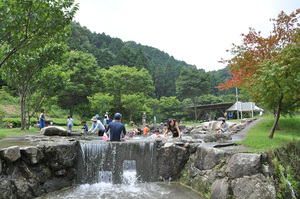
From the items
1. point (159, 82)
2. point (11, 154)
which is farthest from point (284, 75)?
point (159, 82)

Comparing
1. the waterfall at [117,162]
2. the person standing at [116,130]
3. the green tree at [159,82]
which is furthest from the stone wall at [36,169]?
the green tree at [159,82]

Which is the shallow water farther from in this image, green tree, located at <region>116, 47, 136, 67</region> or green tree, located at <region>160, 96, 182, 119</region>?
green tree, located at <region>116, 47, 136, 67</region>

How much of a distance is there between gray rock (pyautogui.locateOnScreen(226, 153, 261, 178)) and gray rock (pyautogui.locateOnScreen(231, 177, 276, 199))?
0.56ft

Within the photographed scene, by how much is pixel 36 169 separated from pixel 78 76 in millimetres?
27609

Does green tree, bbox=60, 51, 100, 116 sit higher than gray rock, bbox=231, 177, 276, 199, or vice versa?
green tree, bbox=60, 51, 100, 116

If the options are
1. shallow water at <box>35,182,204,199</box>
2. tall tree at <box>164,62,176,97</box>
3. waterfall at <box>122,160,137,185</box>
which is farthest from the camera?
tall tree at <box>164,62,176,97</box>

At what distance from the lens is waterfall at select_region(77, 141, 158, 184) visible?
290 inches

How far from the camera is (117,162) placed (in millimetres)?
7652

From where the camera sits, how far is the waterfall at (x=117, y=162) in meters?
7.36

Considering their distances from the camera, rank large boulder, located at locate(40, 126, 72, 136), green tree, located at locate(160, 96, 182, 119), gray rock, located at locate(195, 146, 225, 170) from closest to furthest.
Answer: gray rock, located at locate(195, 146, 225, 170)
large boulder, located at locate(40, 126, 72, 136)
green tree, located at locate(160, 96, 182, 119)

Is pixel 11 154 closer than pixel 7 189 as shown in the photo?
No

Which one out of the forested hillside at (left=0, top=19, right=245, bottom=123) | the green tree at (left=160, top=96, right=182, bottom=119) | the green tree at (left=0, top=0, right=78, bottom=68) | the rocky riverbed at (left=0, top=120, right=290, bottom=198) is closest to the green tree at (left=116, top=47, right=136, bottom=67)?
the forested hillside at (left=0, top=19, right=245, bottom=123)

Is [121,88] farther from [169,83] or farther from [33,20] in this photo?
[169,83]

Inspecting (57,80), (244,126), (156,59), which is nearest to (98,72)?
(57,80)
